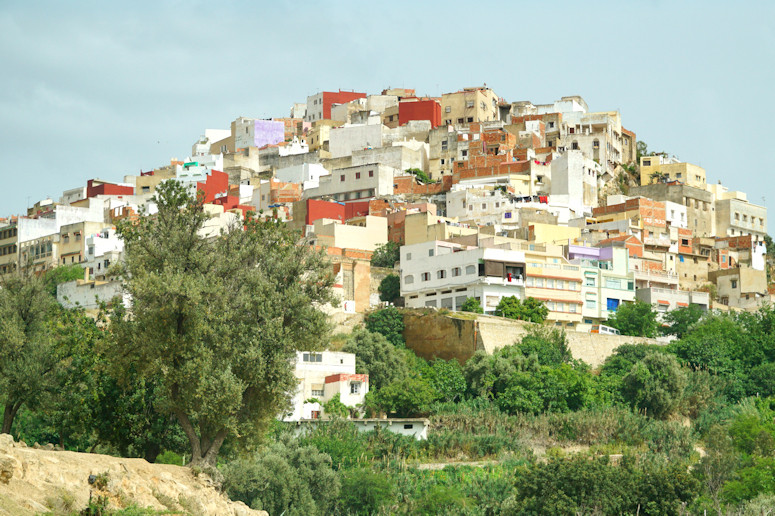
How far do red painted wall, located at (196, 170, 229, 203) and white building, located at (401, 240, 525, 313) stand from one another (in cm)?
2727

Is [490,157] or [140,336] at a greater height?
[490,157]

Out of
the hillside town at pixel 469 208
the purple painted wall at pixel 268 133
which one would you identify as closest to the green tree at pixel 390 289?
the hillside town at pixel 469 208

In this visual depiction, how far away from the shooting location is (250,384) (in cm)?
2527

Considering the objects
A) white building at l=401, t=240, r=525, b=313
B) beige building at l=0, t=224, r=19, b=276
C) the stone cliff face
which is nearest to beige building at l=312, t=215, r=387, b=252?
white building at l=401, t=240, r=525, b=313

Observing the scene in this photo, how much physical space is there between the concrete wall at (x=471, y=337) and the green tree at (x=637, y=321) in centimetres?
284

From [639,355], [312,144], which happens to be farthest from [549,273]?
[312,144]

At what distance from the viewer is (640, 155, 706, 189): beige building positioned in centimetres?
8500

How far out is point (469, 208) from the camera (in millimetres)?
71812

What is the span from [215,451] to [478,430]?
62.2ft

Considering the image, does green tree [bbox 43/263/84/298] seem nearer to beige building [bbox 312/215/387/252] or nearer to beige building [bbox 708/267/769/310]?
beige building [bbox 312/215/387/252]

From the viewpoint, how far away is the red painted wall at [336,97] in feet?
340

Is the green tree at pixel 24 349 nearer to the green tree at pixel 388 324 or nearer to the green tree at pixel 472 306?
the green tree at pixel 388 324

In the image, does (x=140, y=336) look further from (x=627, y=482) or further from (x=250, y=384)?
(x=627, y=482)

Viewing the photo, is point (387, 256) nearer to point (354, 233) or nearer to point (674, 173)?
point (354, 233)
